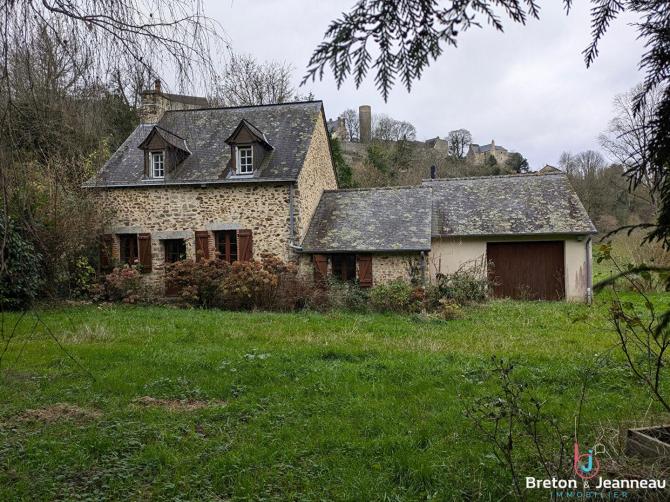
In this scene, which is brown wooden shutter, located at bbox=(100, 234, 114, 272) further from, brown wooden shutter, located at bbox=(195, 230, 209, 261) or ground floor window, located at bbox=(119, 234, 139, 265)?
brown wooden shutter, located at bbox=(195, 230, 209, 261)

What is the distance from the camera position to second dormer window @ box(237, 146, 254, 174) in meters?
15.3

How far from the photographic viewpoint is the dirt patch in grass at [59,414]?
4.59 metres

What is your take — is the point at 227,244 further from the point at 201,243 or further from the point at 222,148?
the point at 222,148

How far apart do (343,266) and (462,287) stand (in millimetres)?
3822

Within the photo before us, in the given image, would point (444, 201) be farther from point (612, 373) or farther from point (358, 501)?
point (358, 501)

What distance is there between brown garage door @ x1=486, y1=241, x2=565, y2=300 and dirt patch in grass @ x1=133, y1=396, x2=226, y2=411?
11.8 m

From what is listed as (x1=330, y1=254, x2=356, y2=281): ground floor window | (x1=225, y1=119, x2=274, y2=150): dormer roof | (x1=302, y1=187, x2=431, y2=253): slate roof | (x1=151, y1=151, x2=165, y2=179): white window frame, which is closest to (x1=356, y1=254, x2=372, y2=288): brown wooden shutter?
(x1=302, y1=187, x2=431, y2=253): slate roof

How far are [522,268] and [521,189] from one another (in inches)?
128

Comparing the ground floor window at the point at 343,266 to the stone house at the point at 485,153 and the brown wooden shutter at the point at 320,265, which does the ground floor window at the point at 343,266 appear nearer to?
the brown wooden shutter at the point at 320,265

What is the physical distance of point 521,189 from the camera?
16844 mm

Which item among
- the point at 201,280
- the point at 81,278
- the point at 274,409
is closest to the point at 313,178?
the point at 201,280

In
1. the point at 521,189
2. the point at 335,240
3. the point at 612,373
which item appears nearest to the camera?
the point at 612,373

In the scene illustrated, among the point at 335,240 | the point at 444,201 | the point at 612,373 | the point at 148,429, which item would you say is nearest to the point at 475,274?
the point at 444,201

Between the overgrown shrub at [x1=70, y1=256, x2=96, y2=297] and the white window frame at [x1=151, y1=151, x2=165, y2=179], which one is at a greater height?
the white window frame at [x1=151, y1=151, x2=165, y2=179]
